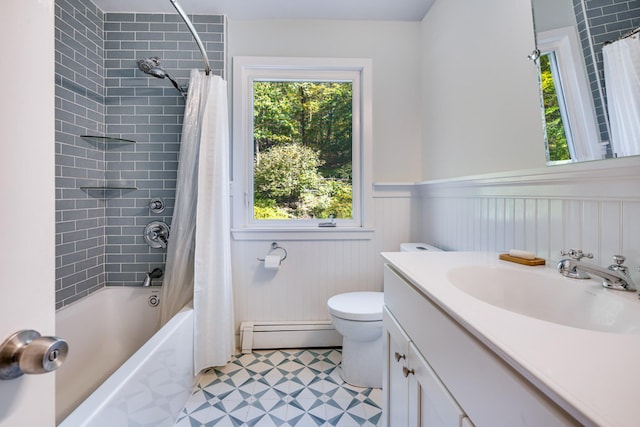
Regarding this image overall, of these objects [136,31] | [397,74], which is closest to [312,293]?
[397,74]

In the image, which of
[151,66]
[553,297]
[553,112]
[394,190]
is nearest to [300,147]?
[394,190]

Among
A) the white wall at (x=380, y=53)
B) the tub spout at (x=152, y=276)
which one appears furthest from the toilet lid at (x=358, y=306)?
the tub spout at (x=152, y=276)

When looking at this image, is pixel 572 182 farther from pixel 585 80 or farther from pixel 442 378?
pixel 442 378

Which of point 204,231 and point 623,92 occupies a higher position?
point 623,92

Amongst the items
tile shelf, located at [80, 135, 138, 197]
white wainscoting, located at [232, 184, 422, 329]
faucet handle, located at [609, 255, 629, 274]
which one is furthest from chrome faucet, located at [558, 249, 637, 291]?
tile shelf, located at [80, 135, 138, 197]

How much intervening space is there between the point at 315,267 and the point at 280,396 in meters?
0.83

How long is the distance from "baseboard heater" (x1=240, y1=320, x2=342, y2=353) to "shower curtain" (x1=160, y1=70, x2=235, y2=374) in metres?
0.21

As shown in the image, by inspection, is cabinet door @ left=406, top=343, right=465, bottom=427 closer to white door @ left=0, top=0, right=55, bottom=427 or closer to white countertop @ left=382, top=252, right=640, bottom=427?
white countertop @ left=382, top=252, right=640, bottom=427

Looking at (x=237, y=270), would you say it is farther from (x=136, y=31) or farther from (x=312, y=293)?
(x=136, y=31)

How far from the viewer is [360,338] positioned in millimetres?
1604

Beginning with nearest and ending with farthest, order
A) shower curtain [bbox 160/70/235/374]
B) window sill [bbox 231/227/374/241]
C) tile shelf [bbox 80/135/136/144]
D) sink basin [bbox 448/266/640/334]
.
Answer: sink basin [bbox 448/266/640/334], shower curtain [bbox 160/70/235/374], tile shelf [bbox 80/135/136/144], window sill [bbox 231/227/374/241]

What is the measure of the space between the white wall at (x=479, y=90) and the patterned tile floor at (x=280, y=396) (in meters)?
1.38

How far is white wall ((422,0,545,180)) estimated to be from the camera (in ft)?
3.77

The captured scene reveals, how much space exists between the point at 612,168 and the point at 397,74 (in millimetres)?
1650
